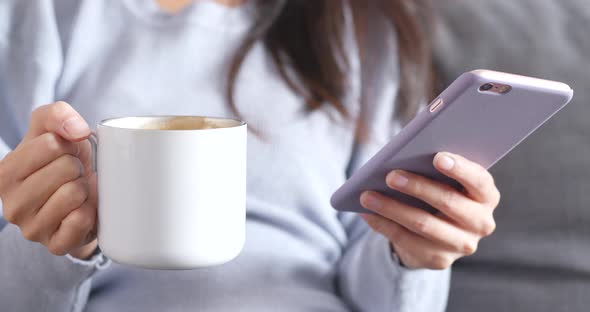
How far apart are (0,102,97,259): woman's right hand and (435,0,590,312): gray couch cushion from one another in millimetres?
598

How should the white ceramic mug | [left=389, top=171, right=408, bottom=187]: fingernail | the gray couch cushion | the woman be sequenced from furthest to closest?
the gray couch cushion
the woman
[left=389, top=171, right=408, bottom=187]: fingernail
the white ceramic mug

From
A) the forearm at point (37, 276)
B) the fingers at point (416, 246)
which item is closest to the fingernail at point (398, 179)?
the fingers at point (416, 246)

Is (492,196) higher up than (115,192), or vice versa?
(115,192)

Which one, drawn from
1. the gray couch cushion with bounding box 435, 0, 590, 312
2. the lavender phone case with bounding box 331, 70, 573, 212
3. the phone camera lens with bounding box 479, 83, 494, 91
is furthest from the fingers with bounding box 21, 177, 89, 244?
the gray couch cushion with bounding box 435, 0, 590, 312

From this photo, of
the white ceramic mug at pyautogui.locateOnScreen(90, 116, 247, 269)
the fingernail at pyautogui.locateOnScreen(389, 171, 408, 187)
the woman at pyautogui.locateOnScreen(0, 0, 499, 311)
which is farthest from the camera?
the woman at pyautogui.locateOnScreen(0, 0, 499, 311)

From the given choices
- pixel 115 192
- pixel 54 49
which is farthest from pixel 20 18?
pixel 115 192

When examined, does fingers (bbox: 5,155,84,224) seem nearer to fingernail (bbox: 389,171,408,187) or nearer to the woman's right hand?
the woman's right hand

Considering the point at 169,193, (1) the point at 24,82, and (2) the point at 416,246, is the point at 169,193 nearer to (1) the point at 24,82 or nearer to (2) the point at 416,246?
(2) the point at 416,246

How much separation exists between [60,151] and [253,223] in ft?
1.20

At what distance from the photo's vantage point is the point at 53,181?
622mm

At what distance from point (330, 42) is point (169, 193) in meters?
0.55

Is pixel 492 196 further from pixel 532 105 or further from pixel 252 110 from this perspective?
pixel 252 110

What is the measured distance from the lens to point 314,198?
0.96 m

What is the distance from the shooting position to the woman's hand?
657mm
